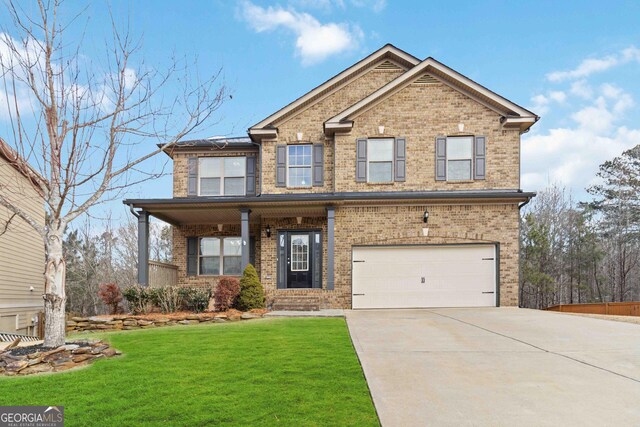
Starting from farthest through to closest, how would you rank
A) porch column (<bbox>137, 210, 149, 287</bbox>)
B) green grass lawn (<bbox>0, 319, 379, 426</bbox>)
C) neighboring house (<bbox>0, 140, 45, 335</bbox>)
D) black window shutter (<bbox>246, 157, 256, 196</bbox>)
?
1. black window shutter (<bbox>246, 157, 256, 196</bbox>)
2. neighboring house (<bbox>0, 140, 45, 335</bbox>)
3. porch column (<bbox>137, 210, 149, 287</bbox>)
4. green grass lawn (<bbox>0, 319, 379, 426</bbox>)

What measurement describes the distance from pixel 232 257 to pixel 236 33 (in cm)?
778

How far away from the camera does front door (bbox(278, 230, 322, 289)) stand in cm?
1456

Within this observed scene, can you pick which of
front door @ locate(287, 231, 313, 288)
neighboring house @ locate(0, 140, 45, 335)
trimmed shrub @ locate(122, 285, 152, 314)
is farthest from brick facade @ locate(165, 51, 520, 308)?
neighboring house @ locate(0, 140, 45, 335)

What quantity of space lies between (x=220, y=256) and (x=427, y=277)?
7551mm

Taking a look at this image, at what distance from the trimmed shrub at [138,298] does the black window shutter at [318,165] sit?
658 centimetres

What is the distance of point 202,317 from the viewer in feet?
37.0

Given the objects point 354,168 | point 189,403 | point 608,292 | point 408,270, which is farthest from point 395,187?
point 608,292

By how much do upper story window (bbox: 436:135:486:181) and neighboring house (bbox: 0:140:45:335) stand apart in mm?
13148

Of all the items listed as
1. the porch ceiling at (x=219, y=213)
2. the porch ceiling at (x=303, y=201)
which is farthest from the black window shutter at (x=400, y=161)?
the porch ceiling at (x=219, y=213)

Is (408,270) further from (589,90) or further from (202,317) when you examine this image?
(589,90)

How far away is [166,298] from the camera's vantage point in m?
12.2

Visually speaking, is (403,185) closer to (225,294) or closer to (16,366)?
(225,294)

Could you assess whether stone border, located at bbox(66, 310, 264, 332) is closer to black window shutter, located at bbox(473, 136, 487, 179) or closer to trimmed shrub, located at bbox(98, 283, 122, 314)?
trimmed shrub, located at bbox(98, 283, 122, 314)

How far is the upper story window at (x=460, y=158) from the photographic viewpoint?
14.3 metres
